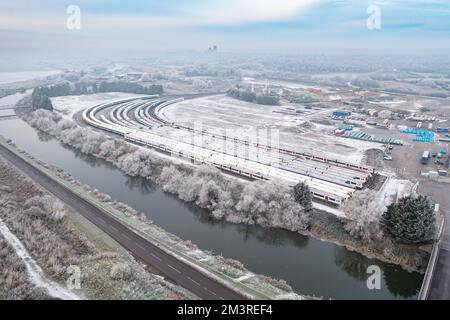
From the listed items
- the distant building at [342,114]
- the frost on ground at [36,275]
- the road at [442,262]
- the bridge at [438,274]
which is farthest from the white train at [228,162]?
the distant building at [342,114]

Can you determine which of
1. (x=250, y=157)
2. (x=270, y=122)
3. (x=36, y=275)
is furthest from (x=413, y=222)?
(x=270, y=122)

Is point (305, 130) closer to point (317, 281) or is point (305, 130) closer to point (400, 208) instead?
point (400, 208)

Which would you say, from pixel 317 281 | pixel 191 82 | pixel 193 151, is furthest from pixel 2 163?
pixel 191 82

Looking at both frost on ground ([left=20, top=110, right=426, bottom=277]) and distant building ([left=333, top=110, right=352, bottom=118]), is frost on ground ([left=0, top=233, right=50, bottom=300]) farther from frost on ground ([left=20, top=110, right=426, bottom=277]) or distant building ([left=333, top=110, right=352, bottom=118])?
distant building ([left=333, top=110, right=352, bottom=118])

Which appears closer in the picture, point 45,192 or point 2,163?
point 45,192

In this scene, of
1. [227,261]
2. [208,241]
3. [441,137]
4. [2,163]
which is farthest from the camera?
[441,137]

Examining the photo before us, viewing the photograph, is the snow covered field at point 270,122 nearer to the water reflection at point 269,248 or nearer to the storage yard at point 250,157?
the storage yard at point 250,157
